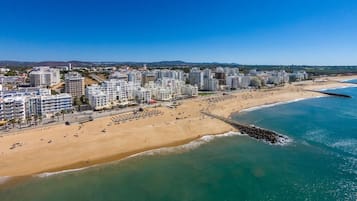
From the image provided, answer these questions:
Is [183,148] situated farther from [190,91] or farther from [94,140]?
[190,91]

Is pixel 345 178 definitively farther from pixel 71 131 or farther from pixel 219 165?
pixel 71 131

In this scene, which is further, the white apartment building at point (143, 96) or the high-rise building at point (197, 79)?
the high-rise building at point (197, 79)

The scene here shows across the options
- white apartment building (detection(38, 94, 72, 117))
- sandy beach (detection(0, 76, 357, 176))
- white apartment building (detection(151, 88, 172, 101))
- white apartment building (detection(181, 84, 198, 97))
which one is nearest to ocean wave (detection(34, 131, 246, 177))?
sandy beach (detection(0, 76, 357, 176))

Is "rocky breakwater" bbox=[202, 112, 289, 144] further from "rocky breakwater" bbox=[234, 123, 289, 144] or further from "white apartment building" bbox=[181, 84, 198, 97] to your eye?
"white apartment building" bbox=[181, 84, 198, 97]

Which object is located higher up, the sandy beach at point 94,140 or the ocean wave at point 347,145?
the sandy beach at point 94,140

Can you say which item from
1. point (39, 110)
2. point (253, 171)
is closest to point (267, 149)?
point (253, 171)

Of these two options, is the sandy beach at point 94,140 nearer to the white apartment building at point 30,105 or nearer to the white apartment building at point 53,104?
the white apartment building at point 30,105

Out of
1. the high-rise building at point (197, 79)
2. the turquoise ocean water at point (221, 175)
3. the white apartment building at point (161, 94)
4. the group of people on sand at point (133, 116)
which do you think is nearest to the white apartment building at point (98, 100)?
the group of people on sand at point (133, 116)

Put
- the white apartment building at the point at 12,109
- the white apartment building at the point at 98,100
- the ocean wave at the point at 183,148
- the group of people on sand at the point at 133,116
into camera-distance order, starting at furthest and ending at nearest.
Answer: the white apartment building at the point at 98,100, the group of people on sand at the point at 133,116, the white apartment building at the point at 12,109, the ocean wave at the point at 183,148
